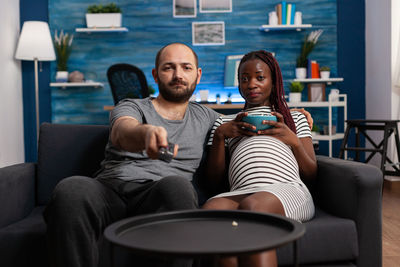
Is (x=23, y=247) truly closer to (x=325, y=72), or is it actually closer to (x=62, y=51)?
(x=62, y=51)

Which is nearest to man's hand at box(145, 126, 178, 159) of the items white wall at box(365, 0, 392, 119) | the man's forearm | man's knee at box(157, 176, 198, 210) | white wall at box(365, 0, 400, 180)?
the man's forearm

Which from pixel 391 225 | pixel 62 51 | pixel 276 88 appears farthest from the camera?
pixel 62 51

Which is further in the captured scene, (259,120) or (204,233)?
(259,120)

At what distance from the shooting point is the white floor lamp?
15.5 feet

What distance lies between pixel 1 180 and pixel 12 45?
3628 millimetres

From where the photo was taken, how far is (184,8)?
5.20 m

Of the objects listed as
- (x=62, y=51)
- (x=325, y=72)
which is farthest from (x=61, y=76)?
(x=325, y=72)

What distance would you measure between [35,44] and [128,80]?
116cm

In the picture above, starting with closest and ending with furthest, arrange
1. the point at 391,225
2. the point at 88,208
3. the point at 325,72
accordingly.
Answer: the point at 88,208 → the point at 391,225 → the point at 325,72

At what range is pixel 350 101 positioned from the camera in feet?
17.1

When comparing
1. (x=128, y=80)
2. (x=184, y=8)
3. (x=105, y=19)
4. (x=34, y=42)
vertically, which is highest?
(x=184, y=8)

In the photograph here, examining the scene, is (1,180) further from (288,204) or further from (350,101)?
(350,101)

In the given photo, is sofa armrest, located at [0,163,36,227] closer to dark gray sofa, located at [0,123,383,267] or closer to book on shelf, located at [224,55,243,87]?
dark gray sofa, located at [0,123,383,267]

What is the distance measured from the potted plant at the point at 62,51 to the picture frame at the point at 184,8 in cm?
123
